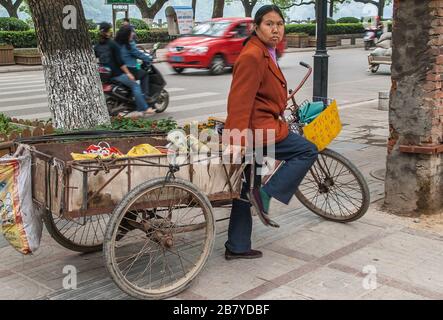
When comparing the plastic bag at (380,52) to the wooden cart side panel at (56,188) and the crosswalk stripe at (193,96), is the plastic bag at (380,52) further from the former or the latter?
the wooden cart side panel at (56,188)

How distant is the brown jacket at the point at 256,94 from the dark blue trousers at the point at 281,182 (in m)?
0.11

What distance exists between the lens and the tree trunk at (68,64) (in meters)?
6.76

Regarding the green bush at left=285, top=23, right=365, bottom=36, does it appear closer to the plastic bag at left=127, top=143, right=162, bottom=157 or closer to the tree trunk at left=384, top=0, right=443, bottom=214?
the tree trunk at left=384, top=0, right=443, bottom=214

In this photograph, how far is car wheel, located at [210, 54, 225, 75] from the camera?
18.6 m

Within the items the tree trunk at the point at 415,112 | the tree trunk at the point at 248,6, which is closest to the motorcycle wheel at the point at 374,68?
the tree trunk at the point at 415,112

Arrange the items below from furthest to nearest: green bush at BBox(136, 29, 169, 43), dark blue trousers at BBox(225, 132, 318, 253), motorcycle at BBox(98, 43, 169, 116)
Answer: green bush at BBox(136, 29, 169, 43) → motorcycle at BBox(98, 43, 169, 116) → dark blue trousers at BBox(225, 132, 318, 253)

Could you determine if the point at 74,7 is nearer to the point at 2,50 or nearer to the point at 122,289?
the point at 122,289

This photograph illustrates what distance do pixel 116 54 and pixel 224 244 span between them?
265 inches

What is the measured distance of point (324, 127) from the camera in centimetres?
477

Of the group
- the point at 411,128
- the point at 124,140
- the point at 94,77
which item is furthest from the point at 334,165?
the point at 94,77

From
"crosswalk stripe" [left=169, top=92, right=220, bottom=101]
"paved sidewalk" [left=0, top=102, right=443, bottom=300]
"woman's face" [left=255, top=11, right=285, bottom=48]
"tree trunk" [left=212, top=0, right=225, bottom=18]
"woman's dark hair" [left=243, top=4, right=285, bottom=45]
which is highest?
"tree trunk" [left=212, top=0, right=225, bottom=18]

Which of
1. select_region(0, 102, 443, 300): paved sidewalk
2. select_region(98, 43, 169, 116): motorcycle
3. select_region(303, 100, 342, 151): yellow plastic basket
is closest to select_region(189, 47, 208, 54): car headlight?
select_region(98, 43, 169, 116): motorcycle

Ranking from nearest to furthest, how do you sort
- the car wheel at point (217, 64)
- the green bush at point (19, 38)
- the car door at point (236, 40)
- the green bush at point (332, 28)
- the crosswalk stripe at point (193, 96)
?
the crosswalk stripe at point (193, 96) < the car wheel at point (217, 64) < the car door at point (236, 40) < the green bush at point (19, 38) < the green bush at point (332, 28)

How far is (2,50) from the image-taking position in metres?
23.1
